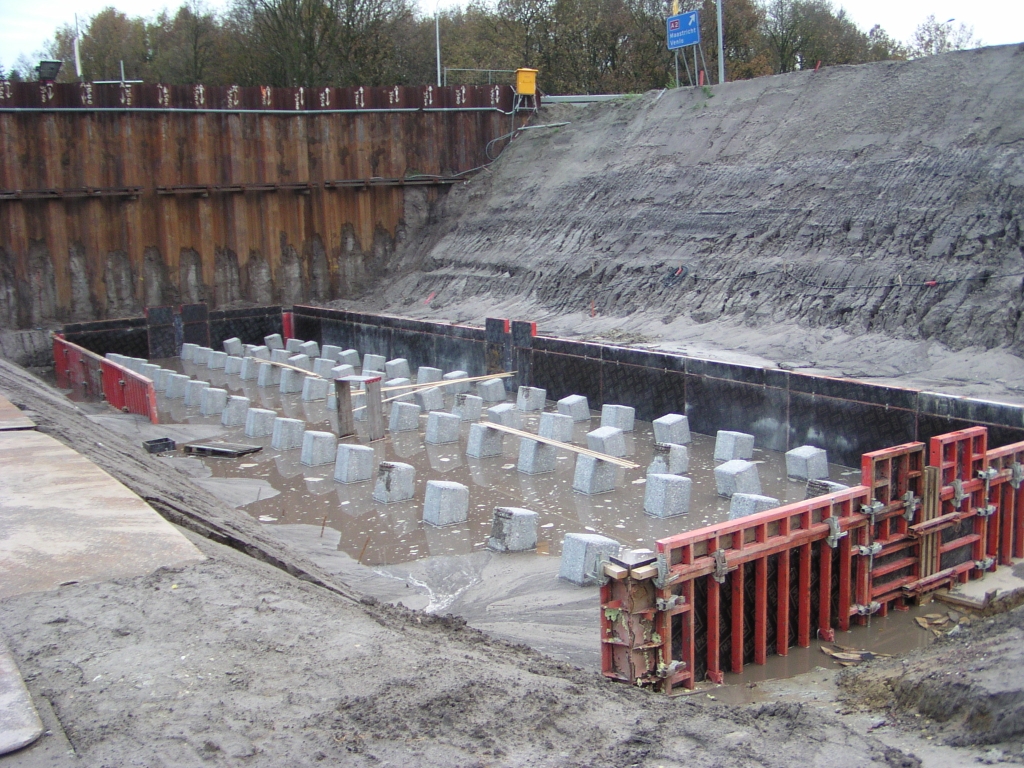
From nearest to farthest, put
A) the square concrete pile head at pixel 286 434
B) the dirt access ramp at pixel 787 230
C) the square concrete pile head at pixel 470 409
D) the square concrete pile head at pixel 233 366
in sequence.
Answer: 1. the square concrete pile head at pixel 286 434
2. the dirt access ramp at pixel 787 230
3. the square concrete pile head at pixel 470 409
4. the square concrete pile head at pixel 233 366

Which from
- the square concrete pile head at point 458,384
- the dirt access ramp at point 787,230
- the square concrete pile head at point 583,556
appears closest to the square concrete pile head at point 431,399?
the square concrete pile head at point 458,384

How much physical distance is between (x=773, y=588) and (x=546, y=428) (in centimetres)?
675

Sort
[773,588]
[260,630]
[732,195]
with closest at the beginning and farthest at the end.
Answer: [260,630] < [773,588] < [732,195]

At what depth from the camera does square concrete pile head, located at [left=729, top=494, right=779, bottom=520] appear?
31.1 ft

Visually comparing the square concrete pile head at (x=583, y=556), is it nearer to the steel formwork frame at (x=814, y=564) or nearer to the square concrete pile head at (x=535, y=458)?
the steel formwork frame at (x=814, y=564)

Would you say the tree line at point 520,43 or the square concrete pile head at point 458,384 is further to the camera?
the tree line at point 520,43

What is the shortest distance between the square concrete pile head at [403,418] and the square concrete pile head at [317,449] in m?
1.89

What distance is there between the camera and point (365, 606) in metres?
7.21

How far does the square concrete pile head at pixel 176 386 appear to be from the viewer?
18.9m

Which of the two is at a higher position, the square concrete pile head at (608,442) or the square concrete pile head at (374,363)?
the square concrete pile head at (374,363)

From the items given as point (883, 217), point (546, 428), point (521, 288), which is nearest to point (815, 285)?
point (883, 217)

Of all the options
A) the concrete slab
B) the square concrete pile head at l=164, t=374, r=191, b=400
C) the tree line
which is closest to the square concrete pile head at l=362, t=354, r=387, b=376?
the square concrete pile head at l=164, t=374, r=191, b=400

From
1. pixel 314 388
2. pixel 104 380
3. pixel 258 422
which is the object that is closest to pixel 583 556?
pixel 258 422

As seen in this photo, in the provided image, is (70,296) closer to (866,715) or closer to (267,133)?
(267,133)
